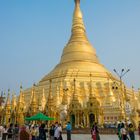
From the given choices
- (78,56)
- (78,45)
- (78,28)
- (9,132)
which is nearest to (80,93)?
→ (78,56)

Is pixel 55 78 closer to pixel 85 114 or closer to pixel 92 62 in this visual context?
pixel 92 62

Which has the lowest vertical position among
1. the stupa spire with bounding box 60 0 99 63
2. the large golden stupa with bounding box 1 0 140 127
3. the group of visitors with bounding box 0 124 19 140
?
the group of visitors with bounding box 0 124 19 140

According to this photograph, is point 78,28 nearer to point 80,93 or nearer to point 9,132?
→ point 80,93

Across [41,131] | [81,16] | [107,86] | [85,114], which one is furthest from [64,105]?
[81,16]

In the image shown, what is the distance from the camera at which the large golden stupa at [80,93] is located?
33.9 m

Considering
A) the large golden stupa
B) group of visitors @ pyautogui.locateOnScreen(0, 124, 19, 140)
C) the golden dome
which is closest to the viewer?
group of visitors @ pyautogui.locateOnScreen(0, 124, 19, 140)

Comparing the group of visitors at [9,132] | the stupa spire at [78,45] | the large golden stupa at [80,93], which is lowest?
the group of visitors at [9,132]

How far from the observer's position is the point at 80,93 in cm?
4747

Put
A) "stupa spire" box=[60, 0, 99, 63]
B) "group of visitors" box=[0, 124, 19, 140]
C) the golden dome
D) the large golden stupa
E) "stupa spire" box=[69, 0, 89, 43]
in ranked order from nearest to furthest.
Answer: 1. "group of visitors" box=[0, 124, 19, 140]
2. the large golden stupa
3. the golden dome
4. "stupa spire" box=[60, 0, 99, 63]
5. "stupa spire" box=[69, 0, 89, 43]

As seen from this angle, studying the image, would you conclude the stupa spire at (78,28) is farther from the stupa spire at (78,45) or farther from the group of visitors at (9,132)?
the group of visitors at (9,132)

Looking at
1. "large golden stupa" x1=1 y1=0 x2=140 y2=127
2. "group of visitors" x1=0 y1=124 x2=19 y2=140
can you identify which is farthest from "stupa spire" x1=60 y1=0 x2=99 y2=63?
"group of visitors" x1=0 y1=124 x2=19 y2=140

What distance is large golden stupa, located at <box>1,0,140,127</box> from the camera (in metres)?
33.9

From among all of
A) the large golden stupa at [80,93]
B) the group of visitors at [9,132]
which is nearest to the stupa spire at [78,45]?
the large golden stupa at [80,93]

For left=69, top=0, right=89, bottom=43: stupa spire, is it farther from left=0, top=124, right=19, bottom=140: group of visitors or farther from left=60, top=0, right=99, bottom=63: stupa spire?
left=0, top=124, right=19, bottom=140: group of visitors
